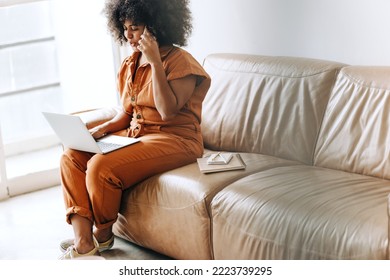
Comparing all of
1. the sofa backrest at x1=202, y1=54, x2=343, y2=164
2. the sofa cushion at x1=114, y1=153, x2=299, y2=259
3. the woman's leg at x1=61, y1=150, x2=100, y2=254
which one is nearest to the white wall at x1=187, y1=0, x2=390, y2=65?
the sofa backrest at x1=202, y1=54, x2=343, y2=164

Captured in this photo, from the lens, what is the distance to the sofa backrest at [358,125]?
2.64m

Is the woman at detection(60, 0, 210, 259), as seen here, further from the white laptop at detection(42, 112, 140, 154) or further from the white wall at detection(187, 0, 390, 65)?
the white wall at detection(187, 0, 390, 65)

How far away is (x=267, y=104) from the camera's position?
9.97 feet

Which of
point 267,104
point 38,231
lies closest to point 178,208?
point 267,104

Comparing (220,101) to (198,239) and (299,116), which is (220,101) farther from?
(198,239)

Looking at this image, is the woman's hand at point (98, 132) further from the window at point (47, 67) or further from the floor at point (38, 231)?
the window at point (47, 67)

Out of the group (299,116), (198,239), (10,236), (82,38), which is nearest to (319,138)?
(299,116)

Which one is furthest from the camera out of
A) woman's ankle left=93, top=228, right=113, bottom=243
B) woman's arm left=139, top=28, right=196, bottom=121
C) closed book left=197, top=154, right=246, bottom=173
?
woman's ankle left=93, top=228, right=113, bottom=243

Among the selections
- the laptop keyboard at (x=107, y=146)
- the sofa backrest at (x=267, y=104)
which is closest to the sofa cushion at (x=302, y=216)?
the sofa backrest at (x=267, y=104)

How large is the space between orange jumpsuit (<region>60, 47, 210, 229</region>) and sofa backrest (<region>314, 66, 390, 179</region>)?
1.71 ft

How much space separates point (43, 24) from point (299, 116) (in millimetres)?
2075

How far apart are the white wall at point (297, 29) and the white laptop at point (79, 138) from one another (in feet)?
2.79

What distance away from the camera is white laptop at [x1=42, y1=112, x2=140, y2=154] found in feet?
9.33

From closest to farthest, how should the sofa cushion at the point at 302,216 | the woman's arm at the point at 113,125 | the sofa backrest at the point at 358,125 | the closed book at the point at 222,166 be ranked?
the sofa cushion at the point at 302,216, the sofa backrest at the point at 358,125, the closed book at the point at 222,166, the woman's arm at the point at 113,125
